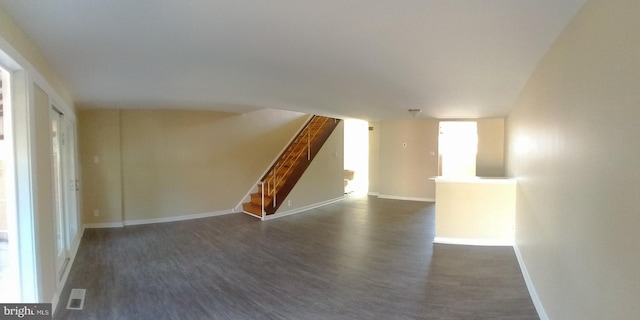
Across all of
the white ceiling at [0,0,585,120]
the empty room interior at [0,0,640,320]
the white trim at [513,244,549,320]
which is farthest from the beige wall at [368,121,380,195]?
the white trim at [513,244,549,320]

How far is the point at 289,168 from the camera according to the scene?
25.4ft

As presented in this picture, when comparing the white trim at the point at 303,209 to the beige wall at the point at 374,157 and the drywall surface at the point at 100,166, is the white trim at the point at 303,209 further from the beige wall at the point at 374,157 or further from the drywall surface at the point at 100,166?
the drywall surface at the point at 100,166

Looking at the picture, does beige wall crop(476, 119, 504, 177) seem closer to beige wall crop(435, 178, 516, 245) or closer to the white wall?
beige wall crop(435, 178, 516, 245)

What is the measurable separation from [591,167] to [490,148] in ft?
18.3

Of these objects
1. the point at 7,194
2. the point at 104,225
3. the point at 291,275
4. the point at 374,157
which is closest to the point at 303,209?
the point at 374,157

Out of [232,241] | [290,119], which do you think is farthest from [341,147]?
[232,241]

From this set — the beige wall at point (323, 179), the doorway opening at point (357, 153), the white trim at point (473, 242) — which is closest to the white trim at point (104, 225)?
the beige wall at point (323, 179)

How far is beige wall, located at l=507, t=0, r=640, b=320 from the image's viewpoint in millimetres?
1327

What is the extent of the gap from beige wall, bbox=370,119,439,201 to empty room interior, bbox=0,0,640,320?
2079 mm

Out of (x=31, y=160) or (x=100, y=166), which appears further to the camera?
(x=100, y=166)

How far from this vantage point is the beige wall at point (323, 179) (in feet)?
24.6

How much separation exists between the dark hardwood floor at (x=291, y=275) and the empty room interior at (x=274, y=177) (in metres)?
0.03

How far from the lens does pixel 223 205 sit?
7266 mm

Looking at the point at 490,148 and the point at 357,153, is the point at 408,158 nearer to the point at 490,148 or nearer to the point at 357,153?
the point at 490,148
